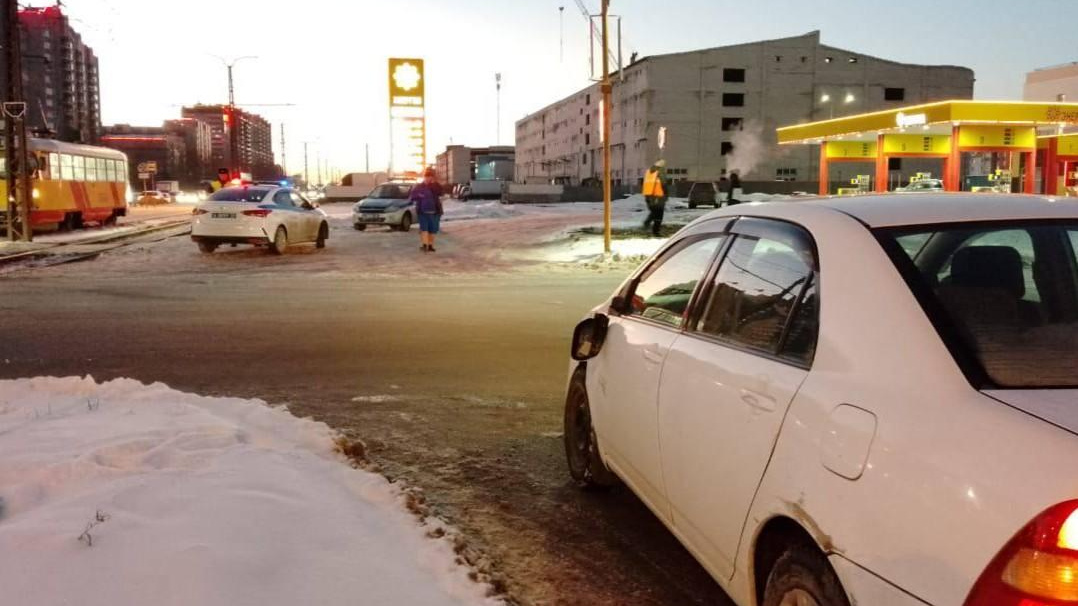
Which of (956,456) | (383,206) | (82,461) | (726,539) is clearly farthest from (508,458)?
(383,206)

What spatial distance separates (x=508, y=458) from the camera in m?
5.60

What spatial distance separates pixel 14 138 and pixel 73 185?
20.0ft

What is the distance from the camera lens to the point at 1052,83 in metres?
65.6

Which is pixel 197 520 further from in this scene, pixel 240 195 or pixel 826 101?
pixel 826 101

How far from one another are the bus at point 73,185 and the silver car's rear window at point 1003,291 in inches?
1086

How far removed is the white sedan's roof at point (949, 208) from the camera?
9.31 ft

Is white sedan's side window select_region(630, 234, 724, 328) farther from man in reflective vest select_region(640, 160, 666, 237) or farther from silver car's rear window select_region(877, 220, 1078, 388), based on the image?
man in reflective vest select_region(640, 160, 666, 237)

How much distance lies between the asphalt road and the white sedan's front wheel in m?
3.31

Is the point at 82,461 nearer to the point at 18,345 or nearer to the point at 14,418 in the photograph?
the point at 14,418

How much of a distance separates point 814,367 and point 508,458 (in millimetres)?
3226

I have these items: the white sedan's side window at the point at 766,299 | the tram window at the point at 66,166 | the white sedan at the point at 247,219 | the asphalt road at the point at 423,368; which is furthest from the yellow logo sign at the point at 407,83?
the white sedan's side window at the point at 766,299

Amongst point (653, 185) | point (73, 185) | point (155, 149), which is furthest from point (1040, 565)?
point (155, 149)

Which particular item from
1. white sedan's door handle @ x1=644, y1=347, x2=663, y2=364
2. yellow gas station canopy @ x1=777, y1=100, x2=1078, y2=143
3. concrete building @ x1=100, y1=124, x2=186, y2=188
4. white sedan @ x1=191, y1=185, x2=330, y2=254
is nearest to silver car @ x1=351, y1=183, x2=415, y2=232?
white sedan @ x1=191, y1=185, x2=330, y2=254

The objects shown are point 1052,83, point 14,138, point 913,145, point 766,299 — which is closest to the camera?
point 766,299
